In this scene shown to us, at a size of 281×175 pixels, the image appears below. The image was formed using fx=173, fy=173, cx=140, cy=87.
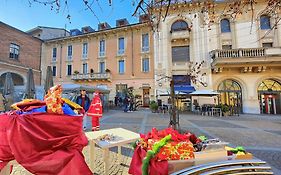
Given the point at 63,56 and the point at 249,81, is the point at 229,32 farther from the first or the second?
the point at 63,56

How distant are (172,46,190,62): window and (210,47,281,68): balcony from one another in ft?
10.8

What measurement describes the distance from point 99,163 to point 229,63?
55.6ft

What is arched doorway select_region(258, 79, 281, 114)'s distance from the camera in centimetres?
1736

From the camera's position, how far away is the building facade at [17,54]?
20.7 metres

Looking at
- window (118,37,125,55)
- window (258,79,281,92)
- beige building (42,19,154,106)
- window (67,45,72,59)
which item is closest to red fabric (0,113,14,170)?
beige building (42,19,154,106)

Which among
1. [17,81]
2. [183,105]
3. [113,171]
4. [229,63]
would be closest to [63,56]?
[17,81]

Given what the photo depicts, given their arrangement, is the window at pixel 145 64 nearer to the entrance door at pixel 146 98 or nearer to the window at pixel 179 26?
the entrance door at pixel 146 98

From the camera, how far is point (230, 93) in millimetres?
18500

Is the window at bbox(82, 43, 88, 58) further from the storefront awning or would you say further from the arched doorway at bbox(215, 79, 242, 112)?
the arched doorway at bbox(215, 79, 242, 112)

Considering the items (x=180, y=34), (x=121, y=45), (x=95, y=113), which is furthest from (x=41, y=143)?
(x=121, y=45)

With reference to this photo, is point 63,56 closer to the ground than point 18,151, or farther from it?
farther from it

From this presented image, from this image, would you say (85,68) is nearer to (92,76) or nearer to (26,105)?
(92,76)

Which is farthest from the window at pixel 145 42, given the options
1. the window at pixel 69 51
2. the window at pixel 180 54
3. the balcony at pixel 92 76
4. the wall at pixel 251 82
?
the window at pixel 69 51

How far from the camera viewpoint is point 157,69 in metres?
20.7
